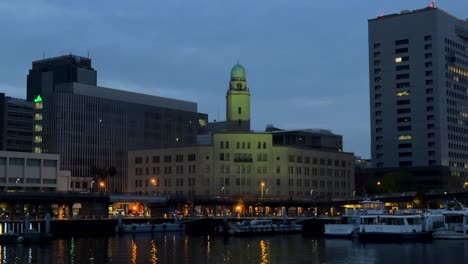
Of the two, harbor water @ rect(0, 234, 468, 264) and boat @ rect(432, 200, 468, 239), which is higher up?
boat @ rect(432, 200, 468, 239)

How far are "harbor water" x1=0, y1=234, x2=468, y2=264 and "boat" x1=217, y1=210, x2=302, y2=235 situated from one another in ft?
44.4

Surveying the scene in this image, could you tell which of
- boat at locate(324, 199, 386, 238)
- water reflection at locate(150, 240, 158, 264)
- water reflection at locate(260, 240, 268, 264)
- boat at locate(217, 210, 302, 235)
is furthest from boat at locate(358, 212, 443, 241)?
water reflection at locate(150, 240, 158, 264)

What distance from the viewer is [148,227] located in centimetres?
17050

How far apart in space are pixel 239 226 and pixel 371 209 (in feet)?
89.5

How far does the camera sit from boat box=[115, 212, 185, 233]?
167125 mm

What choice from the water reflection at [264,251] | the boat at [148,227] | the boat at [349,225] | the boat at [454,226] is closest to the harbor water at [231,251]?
the water reflection at [264,251]

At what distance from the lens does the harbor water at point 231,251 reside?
4058 inches

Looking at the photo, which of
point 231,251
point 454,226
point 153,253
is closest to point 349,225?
point 454,226

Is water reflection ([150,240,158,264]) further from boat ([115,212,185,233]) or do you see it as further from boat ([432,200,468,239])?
boat ([432,200,468,239])

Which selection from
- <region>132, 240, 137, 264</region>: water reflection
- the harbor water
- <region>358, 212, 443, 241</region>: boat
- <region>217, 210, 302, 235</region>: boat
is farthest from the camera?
<region>217, 210, 302, 235</region>: boat

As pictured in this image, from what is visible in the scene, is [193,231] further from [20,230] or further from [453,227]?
[453,227]

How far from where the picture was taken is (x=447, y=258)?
341ft

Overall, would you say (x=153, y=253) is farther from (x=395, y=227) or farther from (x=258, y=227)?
(x=258, y=227)

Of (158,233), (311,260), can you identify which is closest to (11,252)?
(311,260)
